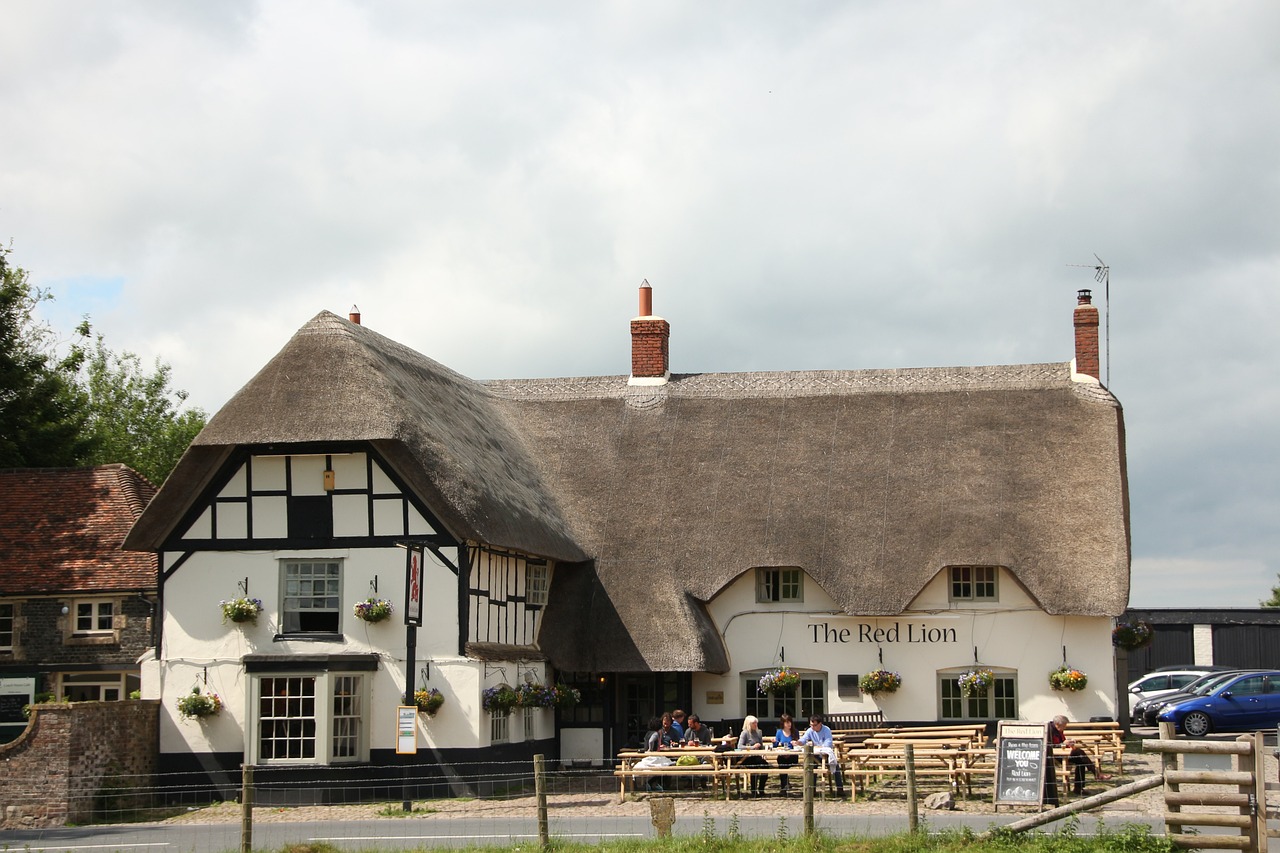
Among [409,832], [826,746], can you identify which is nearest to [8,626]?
[409,832]

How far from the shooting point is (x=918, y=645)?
26.6m

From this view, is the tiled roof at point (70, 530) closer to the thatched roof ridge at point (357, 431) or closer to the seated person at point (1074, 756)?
the thatched roof ridge at point (357, 431)

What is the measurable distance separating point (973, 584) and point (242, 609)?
42.4ft

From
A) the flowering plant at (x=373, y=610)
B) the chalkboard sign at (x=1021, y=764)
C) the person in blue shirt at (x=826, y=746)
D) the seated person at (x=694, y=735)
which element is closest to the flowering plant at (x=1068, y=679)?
the person in blue shirt at (x=826, y=746)

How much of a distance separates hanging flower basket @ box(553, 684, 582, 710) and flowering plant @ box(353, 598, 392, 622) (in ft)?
13.0

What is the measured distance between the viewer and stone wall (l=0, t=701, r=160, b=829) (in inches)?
789

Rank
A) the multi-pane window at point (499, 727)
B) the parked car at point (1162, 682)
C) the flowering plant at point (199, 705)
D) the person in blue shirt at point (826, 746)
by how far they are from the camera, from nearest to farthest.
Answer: the person in blue shirt at point (826, 746) → the flowering plant at point (199, 705) → the multi-pane window at point (499, 727) → the parked car at point (1162, 682)

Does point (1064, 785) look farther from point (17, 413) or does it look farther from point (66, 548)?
point (17, 413)

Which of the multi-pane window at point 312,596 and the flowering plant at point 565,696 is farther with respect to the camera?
the flowering plant at point 565,696

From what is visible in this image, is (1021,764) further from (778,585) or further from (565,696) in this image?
(778,585)

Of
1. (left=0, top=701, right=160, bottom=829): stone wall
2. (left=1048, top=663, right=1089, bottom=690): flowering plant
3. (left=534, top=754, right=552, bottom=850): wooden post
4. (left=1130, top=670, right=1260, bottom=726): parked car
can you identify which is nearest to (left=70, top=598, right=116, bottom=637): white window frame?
(left=0, top=701, right=160, bottom=829): stone wall

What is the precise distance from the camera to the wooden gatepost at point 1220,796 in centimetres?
1346

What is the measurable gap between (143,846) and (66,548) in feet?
36.9

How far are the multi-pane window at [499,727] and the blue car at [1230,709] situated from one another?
13562mm
